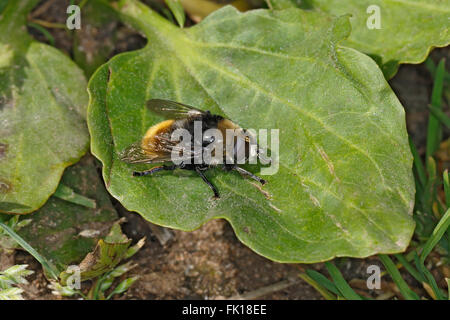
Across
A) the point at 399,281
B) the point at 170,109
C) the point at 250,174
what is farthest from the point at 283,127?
the point at 399,281

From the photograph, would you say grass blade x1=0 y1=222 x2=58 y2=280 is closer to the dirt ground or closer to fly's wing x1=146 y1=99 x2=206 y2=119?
the dirt ground

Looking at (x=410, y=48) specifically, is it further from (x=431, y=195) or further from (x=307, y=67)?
(x=431, y=195)

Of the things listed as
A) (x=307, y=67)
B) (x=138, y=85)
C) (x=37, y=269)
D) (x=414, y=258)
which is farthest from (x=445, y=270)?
(x=37, y=269)

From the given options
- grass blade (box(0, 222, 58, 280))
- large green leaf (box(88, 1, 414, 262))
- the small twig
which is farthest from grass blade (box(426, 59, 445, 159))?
grass blade (box(0, 222, 58, 280))

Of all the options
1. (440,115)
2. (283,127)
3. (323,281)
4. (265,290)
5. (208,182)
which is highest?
(283,127)

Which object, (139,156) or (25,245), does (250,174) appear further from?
(25,245)

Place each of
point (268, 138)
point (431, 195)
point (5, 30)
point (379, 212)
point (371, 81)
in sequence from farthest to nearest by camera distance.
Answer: point (5, 30)
point (431, 195)
point (268, 138)
point (371, 81)
point (379, 212)

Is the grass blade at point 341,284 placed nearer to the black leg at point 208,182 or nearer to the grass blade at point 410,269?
the grass blade at point 410,269
